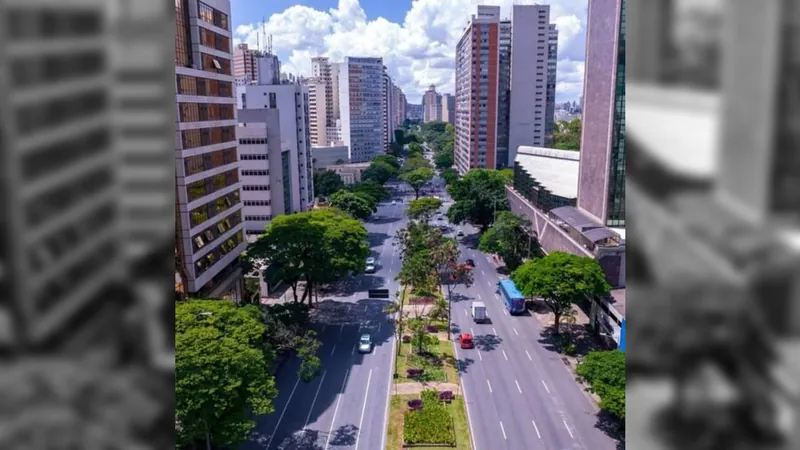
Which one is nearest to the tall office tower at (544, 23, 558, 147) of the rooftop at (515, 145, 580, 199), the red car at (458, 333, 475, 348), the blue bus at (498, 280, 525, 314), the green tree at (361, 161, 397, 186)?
the green tree at (361, 161, 397, 186)

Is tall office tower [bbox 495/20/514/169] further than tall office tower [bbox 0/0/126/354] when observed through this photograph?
Yes

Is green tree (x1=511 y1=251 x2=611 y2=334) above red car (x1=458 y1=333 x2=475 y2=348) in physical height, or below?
above

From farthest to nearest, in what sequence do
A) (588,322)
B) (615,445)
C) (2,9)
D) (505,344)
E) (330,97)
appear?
(330,97)
(588,322)
(505,344)
(615,445)
(2,9)

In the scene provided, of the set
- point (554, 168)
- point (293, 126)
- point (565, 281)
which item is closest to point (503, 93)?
point (554, 168)

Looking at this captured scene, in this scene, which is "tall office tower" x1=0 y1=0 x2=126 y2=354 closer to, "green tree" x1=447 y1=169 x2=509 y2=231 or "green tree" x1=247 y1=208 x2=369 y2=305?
"green tree" x1=247 y1=208 x2=369 y2=305

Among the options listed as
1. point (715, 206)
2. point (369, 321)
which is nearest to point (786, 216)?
point (715, 206)

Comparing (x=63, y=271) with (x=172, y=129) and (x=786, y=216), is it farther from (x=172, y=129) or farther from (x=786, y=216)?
(x=786, y=216)

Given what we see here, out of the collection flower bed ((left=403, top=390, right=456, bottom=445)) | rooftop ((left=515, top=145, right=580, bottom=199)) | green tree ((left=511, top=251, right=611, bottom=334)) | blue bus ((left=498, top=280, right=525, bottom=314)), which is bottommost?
flower bed ((left=403, top=390, right=456, bottom=445))
